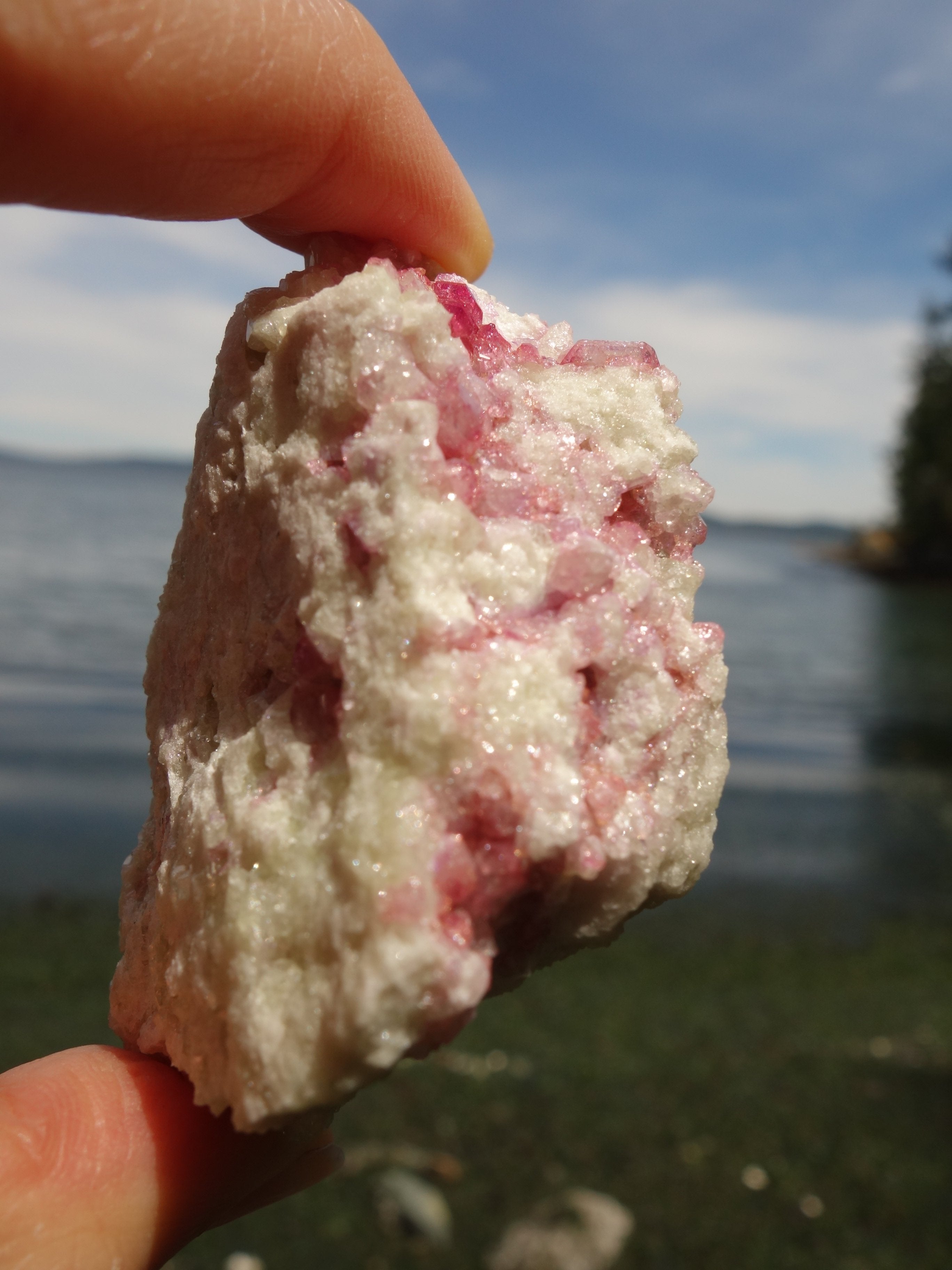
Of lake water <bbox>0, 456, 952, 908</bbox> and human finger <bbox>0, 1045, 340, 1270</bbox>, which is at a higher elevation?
human finger <bbox>0, 1045, 340, 1270</bbox>

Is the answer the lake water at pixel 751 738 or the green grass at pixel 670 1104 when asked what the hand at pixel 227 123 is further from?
the lake water at pixel 751 738

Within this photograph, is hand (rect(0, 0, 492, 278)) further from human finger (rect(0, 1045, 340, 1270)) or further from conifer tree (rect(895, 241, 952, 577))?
conifer tree (rect(895, 241, 952, 577))

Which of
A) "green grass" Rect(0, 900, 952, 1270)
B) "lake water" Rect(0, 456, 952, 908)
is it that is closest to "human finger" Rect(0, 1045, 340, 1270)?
"green grass" Rect(0, 900, 952, 1270)

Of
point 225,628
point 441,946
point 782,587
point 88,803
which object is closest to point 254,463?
point 225,628

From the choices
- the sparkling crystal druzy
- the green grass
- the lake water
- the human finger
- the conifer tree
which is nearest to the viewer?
the sparkling crystal druzy

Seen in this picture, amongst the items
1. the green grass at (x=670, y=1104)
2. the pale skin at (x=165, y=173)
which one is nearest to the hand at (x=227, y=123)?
the pale skin at (x=165, y=173)

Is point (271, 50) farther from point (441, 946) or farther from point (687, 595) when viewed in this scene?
point (441, 946)
